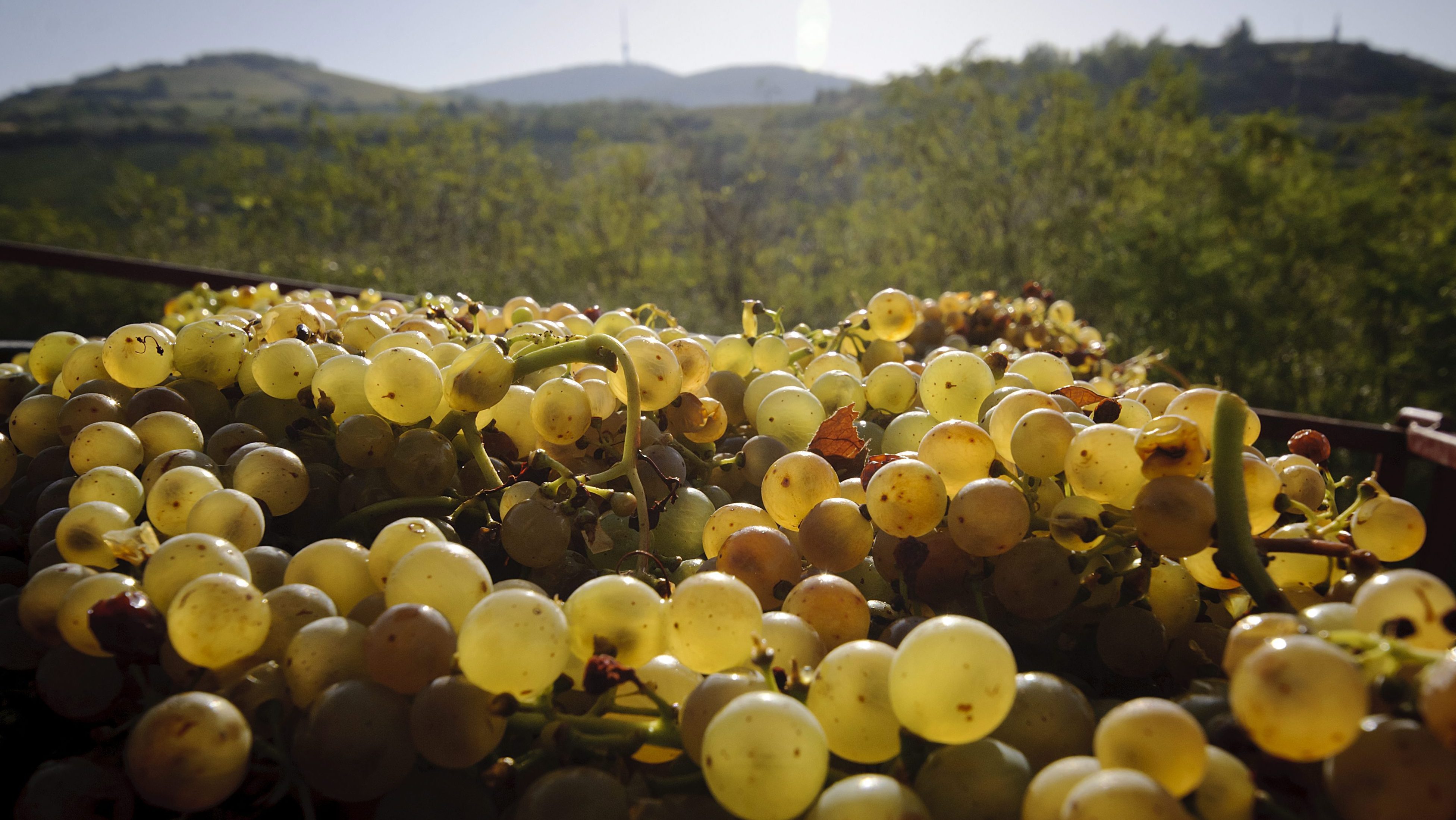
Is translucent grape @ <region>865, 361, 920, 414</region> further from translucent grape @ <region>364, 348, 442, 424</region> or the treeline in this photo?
the treeline

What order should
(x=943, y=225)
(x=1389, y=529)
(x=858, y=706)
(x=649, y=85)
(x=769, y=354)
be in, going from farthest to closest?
1. (x=649, y=85)
2. (x=943, y=225)
3. (x=769, y=354)
4. (x=1389, y=529)
5. (x=858, y=706)

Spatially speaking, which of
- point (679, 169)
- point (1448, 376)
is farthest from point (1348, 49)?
point (1448, 376)

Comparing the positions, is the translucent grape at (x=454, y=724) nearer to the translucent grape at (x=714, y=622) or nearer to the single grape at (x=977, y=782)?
the translucent grape at (x=714, y=622)

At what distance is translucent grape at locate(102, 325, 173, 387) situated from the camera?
738 millimetres

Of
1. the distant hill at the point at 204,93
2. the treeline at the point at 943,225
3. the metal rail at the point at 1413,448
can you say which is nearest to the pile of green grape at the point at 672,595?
the metal rail at the point at 1413,448

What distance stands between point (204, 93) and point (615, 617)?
60938mm

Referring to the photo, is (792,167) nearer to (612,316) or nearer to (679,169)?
(679,169)

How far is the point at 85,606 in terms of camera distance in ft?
1.48

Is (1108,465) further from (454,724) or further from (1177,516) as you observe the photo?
(454,724)

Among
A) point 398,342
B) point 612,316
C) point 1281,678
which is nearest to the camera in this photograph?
point 1281,678

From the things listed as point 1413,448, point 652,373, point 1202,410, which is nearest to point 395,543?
point 652,373

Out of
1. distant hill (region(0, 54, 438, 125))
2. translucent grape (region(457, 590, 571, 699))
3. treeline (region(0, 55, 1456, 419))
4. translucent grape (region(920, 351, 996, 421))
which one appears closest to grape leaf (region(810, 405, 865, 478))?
translucent grape (region(920, 351, 996, 421))

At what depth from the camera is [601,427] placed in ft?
2.41

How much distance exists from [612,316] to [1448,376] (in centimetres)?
435
